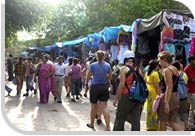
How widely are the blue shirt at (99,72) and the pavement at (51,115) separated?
2.52ft

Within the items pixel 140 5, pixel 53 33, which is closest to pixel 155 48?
pixel 140 5

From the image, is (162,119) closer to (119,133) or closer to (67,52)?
(119,133)

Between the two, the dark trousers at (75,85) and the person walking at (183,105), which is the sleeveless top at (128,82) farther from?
the dark trousers at (75,85)

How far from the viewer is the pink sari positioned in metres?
9.03

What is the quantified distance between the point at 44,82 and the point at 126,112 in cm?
479

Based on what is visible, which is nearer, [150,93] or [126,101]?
[126,101]

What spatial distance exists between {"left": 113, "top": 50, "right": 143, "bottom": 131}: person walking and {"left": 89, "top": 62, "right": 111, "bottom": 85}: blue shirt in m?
1.08

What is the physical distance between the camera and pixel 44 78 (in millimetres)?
9156

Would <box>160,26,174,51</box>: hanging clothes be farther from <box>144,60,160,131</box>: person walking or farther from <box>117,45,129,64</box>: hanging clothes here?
<box>117,45,129,64</box>: hanging clothes

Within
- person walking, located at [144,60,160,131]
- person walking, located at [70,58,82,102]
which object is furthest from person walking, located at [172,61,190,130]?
person walking, located at [70,58,82,102]

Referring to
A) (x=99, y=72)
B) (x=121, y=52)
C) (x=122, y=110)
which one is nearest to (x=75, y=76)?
(x=121, y=52)

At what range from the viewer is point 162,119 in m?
4.71

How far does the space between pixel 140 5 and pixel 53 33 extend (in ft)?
64.3

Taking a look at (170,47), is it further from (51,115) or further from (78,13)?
(78,13)
